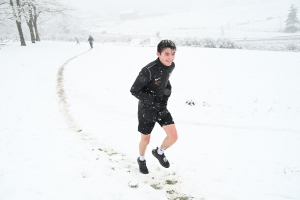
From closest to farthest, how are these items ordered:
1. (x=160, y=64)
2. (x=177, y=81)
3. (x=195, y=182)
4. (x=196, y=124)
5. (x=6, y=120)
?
1. (x=160, y=64)
2. (x=195, y=182)
3. (x=6, y=120)
4. (x=196, y=124)
5. (x=177, y=81)

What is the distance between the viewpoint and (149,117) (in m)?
3.60

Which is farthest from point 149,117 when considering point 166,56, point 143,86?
point 166,56

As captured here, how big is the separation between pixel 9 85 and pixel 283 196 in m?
12.5

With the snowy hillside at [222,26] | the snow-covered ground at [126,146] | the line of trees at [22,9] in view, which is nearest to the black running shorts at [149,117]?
the snow-covered ground at [126,146]

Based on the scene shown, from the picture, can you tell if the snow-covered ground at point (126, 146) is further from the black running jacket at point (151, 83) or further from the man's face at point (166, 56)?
the man's face at point (166, 56)

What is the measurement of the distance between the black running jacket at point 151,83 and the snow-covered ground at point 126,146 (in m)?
1.66

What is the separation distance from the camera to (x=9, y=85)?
11094 millimetres

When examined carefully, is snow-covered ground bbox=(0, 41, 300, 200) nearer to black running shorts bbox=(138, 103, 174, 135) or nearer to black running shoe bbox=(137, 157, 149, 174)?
black running shoe bbox=(137, 157, 149, 174)

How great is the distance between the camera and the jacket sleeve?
3375mm

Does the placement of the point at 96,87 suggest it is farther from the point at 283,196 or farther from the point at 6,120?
the point at 283,196

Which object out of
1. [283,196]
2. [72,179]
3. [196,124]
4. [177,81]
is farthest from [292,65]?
[72,179]

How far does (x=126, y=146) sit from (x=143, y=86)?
262 centimetres

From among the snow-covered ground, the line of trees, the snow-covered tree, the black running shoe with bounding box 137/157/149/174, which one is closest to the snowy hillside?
the snow-covered tree

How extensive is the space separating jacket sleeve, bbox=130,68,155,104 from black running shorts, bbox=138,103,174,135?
199mm
